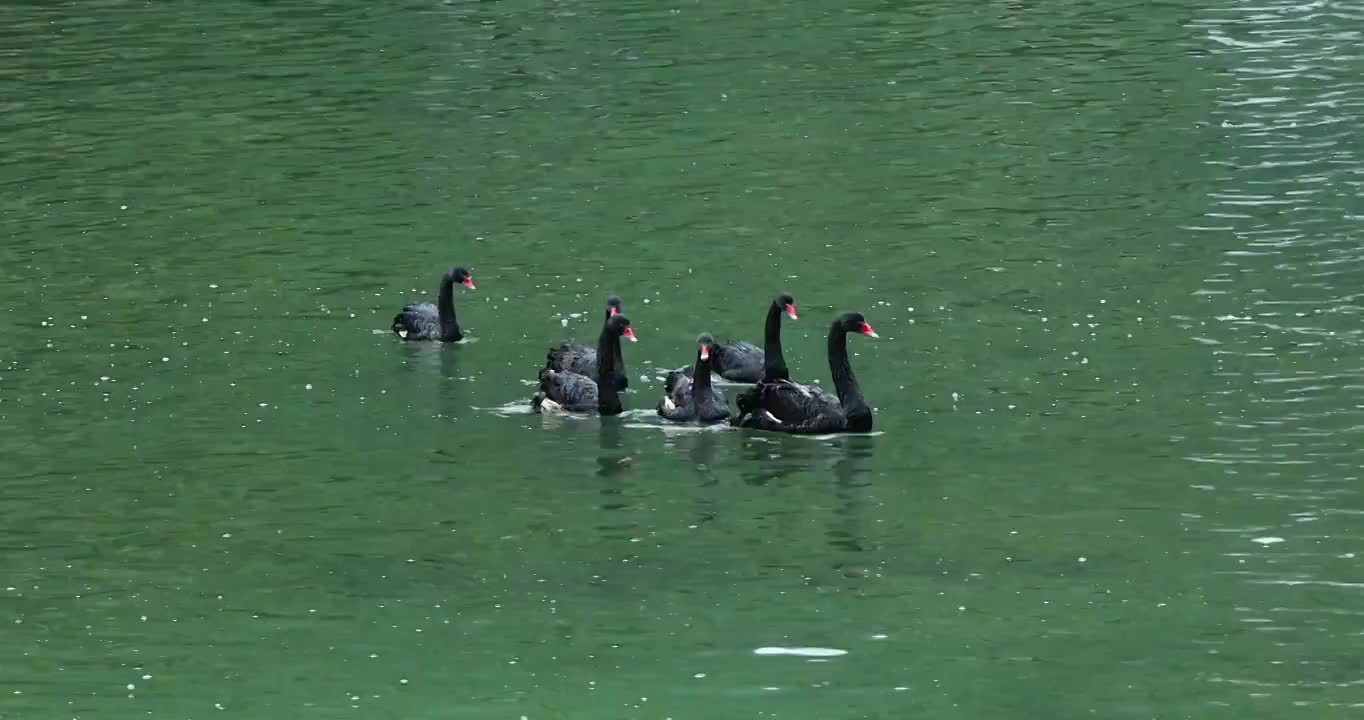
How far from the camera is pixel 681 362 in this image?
26.6 metres

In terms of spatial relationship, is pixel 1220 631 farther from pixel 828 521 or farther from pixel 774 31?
pixel 774 31

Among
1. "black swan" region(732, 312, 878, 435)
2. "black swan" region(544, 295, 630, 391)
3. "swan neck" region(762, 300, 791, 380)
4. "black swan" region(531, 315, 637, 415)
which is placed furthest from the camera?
"black swan" region(544, 295, 630, 391)

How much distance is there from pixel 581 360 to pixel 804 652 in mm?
8279

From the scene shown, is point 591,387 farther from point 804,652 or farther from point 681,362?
point 804,652

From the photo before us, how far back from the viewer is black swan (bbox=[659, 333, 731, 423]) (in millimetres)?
24172

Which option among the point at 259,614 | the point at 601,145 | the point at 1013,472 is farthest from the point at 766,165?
the point at 259,614

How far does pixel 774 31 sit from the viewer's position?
164ft

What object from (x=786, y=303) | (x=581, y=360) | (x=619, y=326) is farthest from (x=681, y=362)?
(x=619, y=326)

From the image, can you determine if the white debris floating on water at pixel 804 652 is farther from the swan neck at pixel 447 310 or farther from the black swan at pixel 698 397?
the swan neck at pixel 447 310

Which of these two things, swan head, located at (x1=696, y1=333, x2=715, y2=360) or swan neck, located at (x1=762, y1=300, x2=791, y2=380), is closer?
swan head, located at (x1=696, y1=333, x2=715, y2=360)

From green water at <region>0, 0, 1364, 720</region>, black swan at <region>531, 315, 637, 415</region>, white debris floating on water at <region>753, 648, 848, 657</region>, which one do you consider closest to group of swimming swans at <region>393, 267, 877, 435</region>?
black swan at <region>531, 315, 637, 415</region>

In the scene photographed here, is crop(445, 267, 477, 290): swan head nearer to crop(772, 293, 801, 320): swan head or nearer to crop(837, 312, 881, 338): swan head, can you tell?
crop(772, 293, 801, 320): swan head

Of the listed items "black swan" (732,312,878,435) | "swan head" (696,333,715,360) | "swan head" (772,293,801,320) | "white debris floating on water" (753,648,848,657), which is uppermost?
"swan head" (772,293,801,320)

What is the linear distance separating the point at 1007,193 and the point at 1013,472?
12.6 metres
